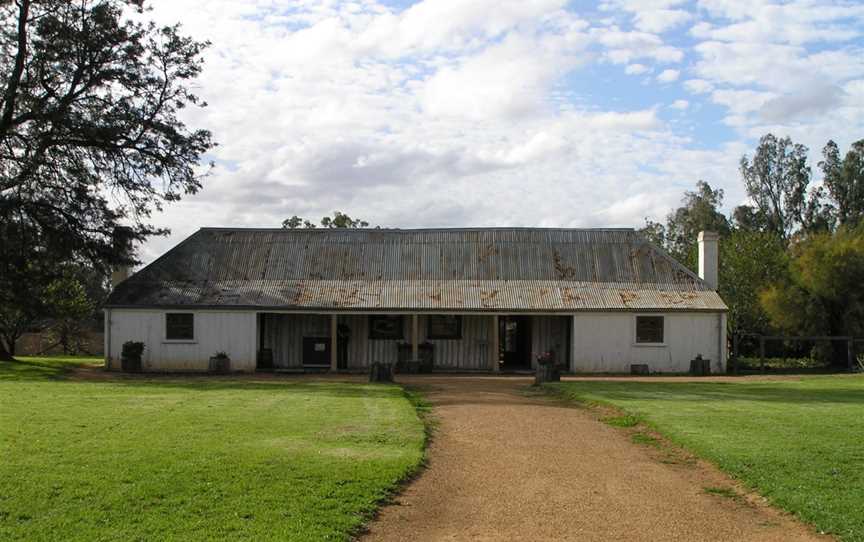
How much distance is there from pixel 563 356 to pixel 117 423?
2124 centimetres

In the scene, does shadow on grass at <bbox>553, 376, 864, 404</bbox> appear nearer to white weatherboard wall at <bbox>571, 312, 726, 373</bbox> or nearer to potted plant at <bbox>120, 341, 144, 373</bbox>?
white weatherboard wall at <bbox>571, 312, 726, 373</bbox>

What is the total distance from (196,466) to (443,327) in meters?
22.5

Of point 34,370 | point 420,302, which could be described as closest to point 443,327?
point 420,302

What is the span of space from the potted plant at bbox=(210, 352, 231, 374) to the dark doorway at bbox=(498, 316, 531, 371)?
9.71 meters

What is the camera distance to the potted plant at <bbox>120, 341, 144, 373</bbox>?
29344mm

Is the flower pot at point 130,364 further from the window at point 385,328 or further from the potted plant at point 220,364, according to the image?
the window at point 385,328

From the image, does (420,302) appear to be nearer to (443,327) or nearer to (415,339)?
(415,339)

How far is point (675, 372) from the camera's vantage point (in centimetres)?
3009

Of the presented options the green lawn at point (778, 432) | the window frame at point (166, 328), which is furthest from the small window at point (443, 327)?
the green lawn at point (778, 432)

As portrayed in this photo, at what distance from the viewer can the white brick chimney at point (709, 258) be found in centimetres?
3262

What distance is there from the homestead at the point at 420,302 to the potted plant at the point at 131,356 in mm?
655

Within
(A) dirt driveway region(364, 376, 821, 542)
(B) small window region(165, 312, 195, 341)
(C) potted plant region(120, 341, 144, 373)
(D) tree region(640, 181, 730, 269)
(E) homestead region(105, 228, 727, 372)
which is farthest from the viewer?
(D) tree region(640, 181, 730, 269)

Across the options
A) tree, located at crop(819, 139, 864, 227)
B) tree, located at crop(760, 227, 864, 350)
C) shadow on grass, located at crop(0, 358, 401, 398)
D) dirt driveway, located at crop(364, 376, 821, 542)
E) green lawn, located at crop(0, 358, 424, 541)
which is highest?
tree, located at crop(819, 139, 864, 227)

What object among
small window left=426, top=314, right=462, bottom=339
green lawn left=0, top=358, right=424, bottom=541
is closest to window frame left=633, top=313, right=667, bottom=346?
small window left=426, top=314, right=462, bottom=339
